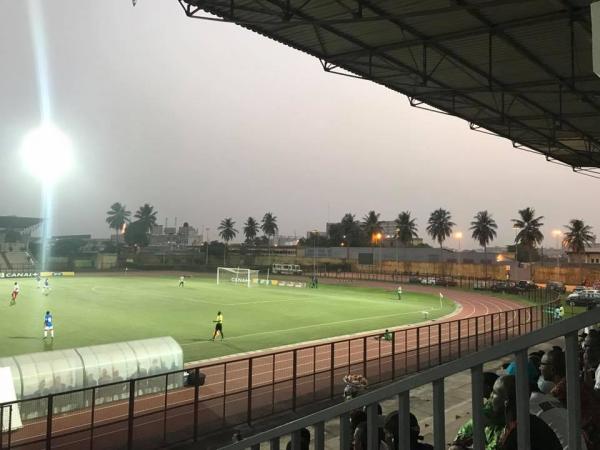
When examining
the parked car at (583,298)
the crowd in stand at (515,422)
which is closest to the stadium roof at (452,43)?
the crowd in stand at (515,422)

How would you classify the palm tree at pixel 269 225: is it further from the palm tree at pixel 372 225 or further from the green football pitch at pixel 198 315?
the green football pitch at pixel 198 315

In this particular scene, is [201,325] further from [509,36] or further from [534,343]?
[534,343]

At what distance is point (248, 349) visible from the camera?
25609 millimetres

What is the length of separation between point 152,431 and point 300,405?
14.7 feet

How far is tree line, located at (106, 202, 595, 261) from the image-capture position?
3492 inches

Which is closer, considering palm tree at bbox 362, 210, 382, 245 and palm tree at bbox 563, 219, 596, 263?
palm tree at bbox 563, 219, 596, 263

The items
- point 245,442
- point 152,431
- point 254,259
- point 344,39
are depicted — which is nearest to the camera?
point 245,442

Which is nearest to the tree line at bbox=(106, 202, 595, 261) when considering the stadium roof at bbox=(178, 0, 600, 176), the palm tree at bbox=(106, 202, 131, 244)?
the palm tree at bbox=(106, 202, 131, 244)

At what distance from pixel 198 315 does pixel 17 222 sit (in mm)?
112409

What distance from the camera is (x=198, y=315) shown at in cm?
3800

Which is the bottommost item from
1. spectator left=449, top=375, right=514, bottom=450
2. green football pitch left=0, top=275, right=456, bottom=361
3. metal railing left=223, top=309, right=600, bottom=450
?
green football pitch left=0, top=275, right=456, bottom=361

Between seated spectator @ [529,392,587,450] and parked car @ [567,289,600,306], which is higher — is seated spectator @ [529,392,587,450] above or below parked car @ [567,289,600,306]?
above

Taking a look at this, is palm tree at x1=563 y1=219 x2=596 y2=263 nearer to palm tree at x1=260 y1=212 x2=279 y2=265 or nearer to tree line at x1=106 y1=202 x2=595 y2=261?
tree line at x1=106 y1=202 x2=595 y2=261

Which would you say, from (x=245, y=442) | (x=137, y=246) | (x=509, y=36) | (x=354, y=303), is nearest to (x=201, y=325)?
(x=354, y=303)
